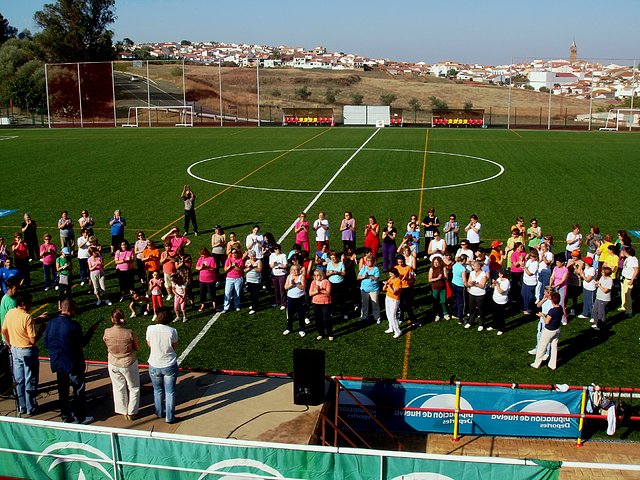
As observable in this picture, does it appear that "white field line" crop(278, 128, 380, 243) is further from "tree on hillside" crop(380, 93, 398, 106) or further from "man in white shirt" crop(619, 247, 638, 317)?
"tree on hillside" crop(380, 93, 398, 106)

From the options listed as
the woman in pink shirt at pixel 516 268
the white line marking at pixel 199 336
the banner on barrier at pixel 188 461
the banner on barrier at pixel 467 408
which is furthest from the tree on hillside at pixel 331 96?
the banner on barrier at pixel 188 461

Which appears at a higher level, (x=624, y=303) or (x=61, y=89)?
(x=61, y=89)

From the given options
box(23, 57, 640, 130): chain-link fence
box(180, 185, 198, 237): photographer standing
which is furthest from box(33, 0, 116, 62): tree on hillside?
box(180, 185, 198, 237): photographer standing

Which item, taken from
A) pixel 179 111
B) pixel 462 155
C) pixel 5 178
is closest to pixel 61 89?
pixel 179 111

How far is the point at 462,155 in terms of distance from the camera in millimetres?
40375

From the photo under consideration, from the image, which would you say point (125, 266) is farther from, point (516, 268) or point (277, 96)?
point (277, 96)

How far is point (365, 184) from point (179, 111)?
4347 centimetres

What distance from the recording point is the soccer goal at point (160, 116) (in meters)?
64.8

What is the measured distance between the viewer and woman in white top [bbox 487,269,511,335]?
14.6 m

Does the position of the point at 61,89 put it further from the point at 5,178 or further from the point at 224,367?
the point at 224,367

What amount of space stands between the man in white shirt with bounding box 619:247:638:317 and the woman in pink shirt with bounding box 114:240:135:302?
1163 centimetres

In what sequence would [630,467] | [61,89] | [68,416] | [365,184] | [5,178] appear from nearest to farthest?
[630,467] → [68,416] → [365,184] → [5,178] → [61,89]

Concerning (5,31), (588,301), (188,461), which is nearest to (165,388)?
(188,461)

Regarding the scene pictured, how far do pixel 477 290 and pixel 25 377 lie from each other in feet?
29.7
